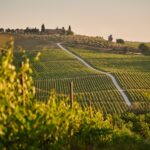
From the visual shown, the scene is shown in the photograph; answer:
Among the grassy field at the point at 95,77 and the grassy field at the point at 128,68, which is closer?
the grassy field at the point at 95,77

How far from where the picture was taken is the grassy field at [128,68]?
230 ft

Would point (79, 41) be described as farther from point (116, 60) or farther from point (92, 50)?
point (116, 60)

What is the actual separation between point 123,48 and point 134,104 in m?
65.6

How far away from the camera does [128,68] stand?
96250 mm

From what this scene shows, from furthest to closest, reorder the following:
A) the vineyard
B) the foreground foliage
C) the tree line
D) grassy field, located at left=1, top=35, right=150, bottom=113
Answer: the tree line, grassy field, located at left=1, top=35, right=150, bottom=113, the vineyard, the foreground foliage

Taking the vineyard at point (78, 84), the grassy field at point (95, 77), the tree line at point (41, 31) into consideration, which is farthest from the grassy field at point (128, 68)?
the tree line at point (41, 31)

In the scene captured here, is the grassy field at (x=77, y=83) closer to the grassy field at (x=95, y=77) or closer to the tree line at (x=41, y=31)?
the grassy field at (x=95, y=77)

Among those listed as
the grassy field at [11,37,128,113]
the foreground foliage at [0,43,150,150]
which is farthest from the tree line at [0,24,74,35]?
the foreground foliage at [0,43,150,150]

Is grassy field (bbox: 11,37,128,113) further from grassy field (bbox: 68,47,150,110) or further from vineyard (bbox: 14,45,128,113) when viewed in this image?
grassy field (bbox: 68,47,150,110)

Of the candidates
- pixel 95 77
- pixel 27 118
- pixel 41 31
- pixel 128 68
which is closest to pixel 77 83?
pixel 95 77

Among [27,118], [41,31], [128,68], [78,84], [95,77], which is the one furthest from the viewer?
[41,31]

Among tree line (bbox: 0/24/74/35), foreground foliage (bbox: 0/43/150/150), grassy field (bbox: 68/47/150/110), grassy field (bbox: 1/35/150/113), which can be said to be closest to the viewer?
foreground foliage (bbox: 0/43/150/150)

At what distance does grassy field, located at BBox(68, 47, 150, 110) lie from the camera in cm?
7006

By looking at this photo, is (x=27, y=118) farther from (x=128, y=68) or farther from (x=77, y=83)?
(x=128, y=68)
